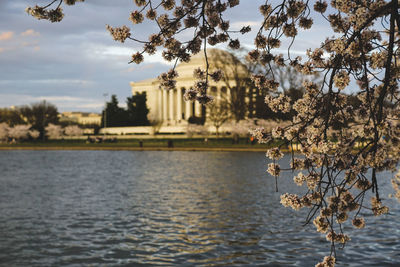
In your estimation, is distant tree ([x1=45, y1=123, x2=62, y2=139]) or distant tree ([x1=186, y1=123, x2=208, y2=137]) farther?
distant tree ([x1=45, y1=123, x2=62, y2=139])

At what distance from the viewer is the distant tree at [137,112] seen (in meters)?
113

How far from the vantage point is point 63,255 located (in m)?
11.3

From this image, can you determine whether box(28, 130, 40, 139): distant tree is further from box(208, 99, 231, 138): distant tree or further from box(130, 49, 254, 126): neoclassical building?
box(208, 99, 231, 138): distant tree

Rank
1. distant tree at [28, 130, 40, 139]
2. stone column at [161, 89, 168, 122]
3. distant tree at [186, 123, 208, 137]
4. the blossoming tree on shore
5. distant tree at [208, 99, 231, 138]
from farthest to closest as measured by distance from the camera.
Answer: stone column at [161, 89, 168, 122], distant tree at [28, 130, 40, 139], distant tree at [186, 123, 208, 137], distant tree at [208, 99, 231, 138], the blossoming tree on shore

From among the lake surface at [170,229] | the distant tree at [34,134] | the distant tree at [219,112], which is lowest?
the lake surface at [170,229]

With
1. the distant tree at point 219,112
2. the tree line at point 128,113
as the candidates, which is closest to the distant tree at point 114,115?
the tree line at point 128,113

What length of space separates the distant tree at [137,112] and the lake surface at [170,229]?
89.1 metres

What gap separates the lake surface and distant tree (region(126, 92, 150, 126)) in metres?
89.1

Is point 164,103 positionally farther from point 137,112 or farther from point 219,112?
point 219,112

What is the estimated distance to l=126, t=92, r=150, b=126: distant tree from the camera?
11298 centimetres

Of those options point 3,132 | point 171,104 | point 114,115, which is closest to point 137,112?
point 114,115

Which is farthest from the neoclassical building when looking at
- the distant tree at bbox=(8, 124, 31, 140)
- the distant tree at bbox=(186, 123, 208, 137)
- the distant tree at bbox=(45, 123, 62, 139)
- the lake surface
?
the lake surface

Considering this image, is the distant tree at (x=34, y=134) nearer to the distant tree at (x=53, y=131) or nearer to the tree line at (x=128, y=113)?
the distant tree at (x=53, y=131)

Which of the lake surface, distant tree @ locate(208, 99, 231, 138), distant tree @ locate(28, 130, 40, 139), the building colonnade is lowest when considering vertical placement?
the lake surface
